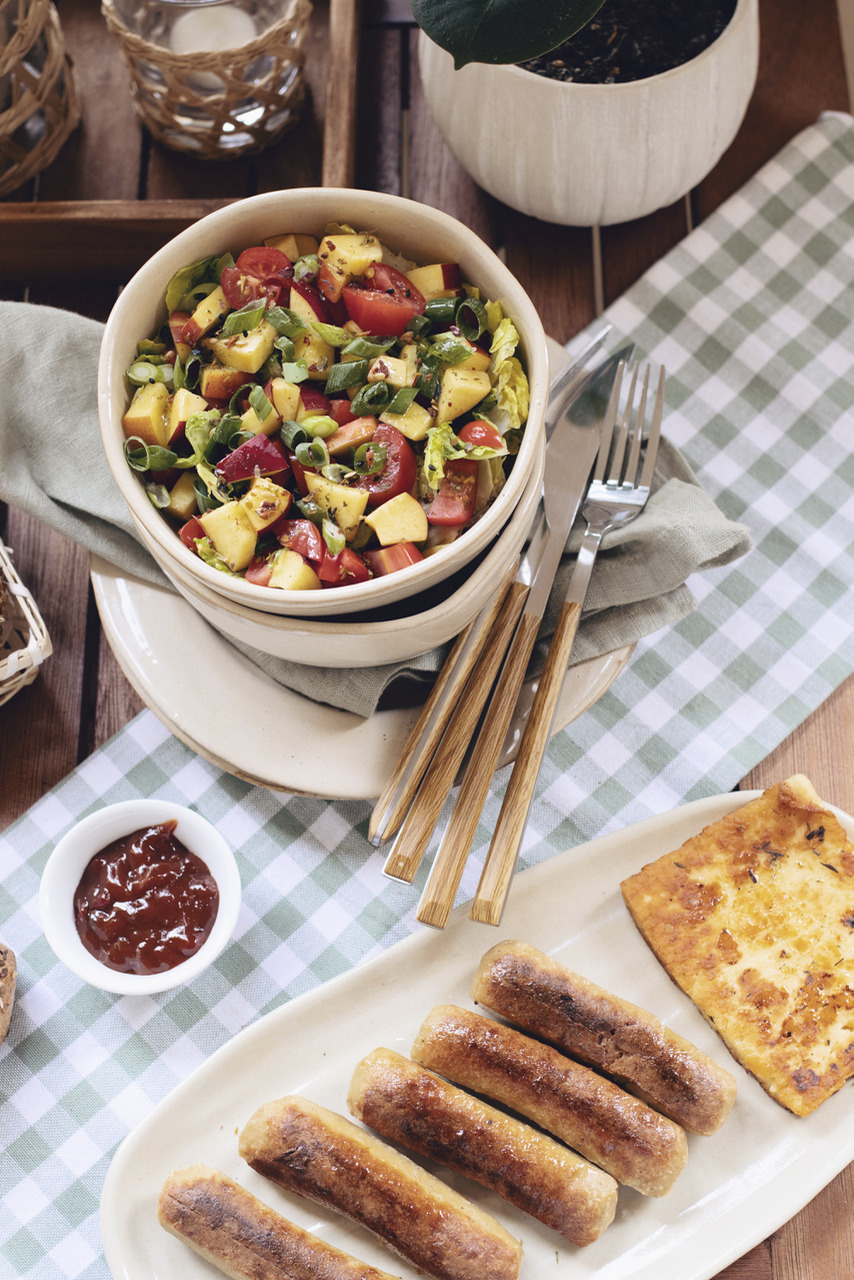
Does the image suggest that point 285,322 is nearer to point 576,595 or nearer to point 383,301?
point 383,301

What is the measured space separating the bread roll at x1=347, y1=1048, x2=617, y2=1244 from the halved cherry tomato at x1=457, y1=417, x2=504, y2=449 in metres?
1.02

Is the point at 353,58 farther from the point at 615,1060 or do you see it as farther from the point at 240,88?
the point at 615,1060

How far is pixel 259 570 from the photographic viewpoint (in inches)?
Answer: 62.6

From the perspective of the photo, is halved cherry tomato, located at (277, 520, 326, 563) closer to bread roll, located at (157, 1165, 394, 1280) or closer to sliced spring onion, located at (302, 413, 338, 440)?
sliced spring onion, located at (302, 413, 338, 440)

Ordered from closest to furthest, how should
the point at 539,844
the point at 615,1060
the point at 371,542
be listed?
the point at 371,542
the point at 615,1060
the point at 539,844

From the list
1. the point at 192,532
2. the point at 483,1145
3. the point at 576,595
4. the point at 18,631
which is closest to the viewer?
the point at 192,532

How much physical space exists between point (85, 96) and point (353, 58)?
1.97 ft

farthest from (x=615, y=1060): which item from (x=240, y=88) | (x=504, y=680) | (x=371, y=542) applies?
(x=240, y=88)

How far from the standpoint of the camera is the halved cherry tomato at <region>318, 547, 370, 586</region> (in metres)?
1.58

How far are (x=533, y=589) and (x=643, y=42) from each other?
1001 millimetres

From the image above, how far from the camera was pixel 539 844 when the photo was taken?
207 centimetres

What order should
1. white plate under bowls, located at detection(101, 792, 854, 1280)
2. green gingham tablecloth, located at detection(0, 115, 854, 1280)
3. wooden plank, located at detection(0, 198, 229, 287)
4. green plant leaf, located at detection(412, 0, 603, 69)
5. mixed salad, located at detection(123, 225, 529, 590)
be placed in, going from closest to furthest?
1. green plant leaf, located at detection(412, 0, 603, 69)
2. mixed salad, located at detection(123, 225, 529, 590)
3. white plate under bowls, located at detection(101, 792, 854, 1280)
4. green gingham tablecloth, located at detection(0, 115, 854, 1280)
5. wooden plank, located at detection(0, 198, 229, 287)

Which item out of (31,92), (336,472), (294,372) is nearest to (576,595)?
(336,472)

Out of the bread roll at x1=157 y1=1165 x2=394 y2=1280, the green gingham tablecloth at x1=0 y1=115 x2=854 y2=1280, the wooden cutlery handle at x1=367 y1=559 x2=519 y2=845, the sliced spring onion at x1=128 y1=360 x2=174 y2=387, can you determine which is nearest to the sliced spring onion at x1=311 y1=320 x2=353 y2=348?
the sliced spring onion at x1=128 y1=360 x2=174 y2=387
